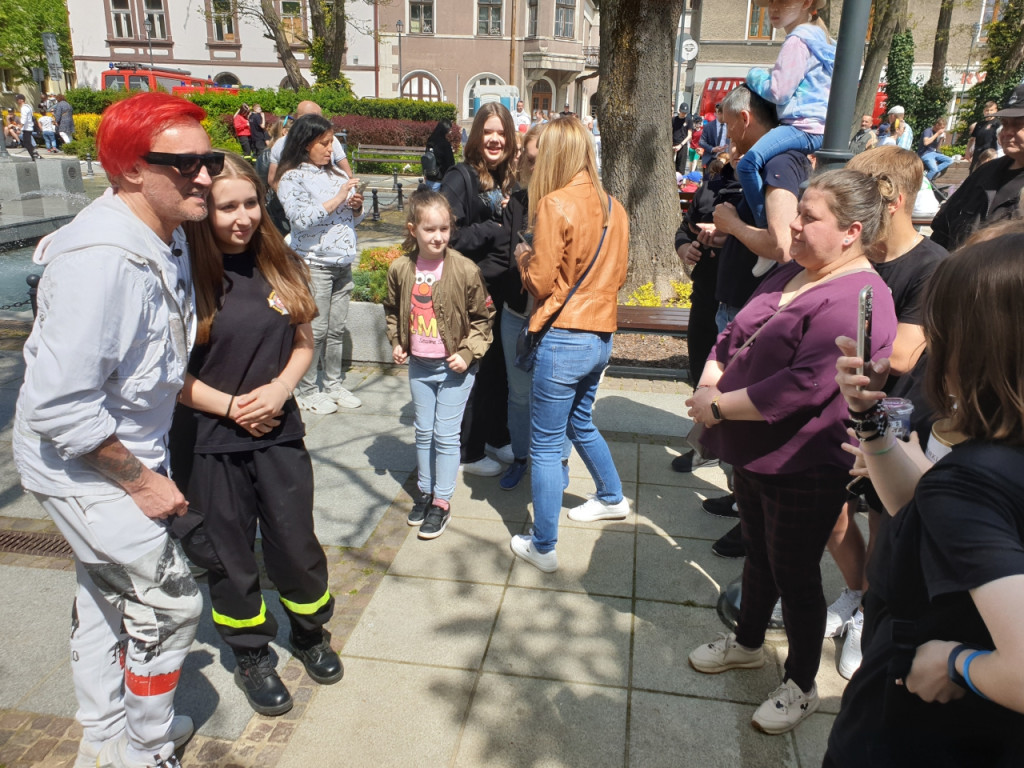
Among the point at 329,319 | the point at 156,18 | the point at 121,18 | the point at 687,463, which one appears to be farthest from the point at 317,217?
the point at 121,18

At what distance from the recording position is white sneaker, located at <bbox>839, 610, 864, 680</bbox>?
2953 millimetres

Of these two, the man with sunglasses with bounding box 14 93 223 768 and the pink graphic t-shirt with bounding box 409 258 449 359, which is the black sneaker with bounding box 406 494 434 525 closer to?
the pink graphic t-shirt with bounding box 409 258 449 359

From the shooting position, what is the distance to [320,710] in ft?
9.08

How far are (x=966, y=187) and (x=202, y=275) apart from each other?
13.2 ft

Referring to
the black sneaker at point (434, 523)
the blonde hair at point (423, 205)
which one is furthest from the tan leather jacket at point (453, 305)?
the black sneaker at point (434, 523)

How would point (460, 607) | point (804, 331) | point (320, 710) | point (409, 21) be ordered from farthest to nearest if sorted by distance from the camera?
point (409, 21) → point (460, 607) → point (320, 710) → point (804, 331)

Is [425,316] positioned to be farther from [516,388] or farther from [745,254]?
[745,254]

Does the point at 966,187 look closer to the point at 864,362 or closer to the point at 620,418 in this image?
the point at 620,418

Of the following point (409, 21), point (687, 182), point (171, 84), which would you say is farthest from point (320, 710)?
point (409, 21)

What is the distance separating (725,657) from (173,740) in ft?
6.64

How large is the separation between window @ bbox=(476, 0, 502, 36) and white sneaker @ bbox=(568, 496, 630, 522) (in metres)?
45.6

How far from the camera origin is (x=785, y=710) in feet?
8.60

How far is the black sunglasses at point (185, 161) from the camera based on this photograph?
2.00 m

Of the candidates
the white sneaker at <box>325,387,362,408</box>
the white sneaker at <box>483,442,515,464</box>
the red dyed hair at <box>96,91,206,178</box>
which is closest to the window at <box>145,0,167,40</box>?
the white sneaker at <box>325,387,362,408</box>
